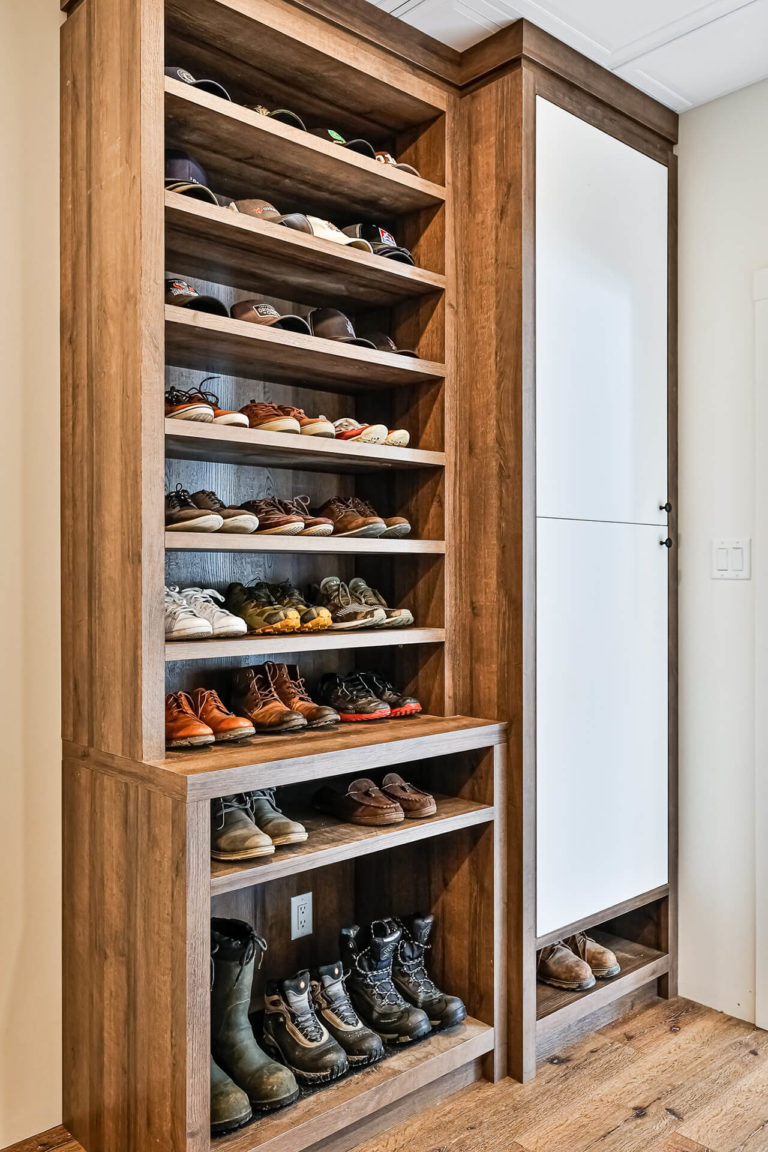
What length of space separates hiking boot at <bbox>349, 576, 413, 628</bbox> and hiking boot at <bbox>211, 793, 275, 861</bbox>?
1.92 ft

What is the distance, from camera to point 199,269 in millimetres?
2020

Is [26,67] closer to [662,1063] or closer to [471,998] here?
[471,998]

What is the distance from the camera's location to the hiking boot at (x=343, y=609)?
203 centimetres

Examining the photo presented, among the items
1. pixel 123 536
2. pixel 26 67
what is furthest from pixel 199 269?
pixel 123 536

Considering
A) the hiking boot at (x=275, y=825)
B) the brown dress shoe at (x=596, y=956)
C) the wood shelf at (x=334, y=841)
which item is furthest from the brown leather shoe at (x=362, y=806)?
the brown dress shoe at (x=596, y=956)

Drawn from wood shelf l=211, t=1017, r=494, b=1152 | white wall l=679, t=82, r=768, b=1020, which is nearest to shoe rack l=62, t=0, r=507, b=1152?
wood shelf l=211, t=1017, r=494, b=1152

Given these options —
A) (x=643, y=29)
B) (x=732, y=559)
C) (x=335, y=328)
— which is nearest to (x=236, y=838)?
(x=335, y=328)

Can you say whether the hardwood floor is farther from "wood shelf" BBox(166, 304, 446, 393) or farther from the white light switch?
"wood shelf" BBox(166, 304, 446, 393)

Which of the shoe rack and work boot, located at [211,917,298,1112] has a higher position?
the shoe rack

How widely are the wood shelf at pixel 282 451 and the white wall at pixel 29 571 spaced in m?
0.31

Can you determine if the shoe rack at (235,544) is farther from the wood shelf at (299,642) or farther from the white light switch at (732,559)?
the white light switch at (732,559)

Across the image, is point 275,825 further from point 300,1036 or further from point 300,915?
point 300,915

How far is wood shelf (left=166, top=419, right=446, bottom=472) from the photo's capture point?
1.73 m

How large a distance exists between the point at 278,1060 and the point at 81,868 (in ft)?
1.87
